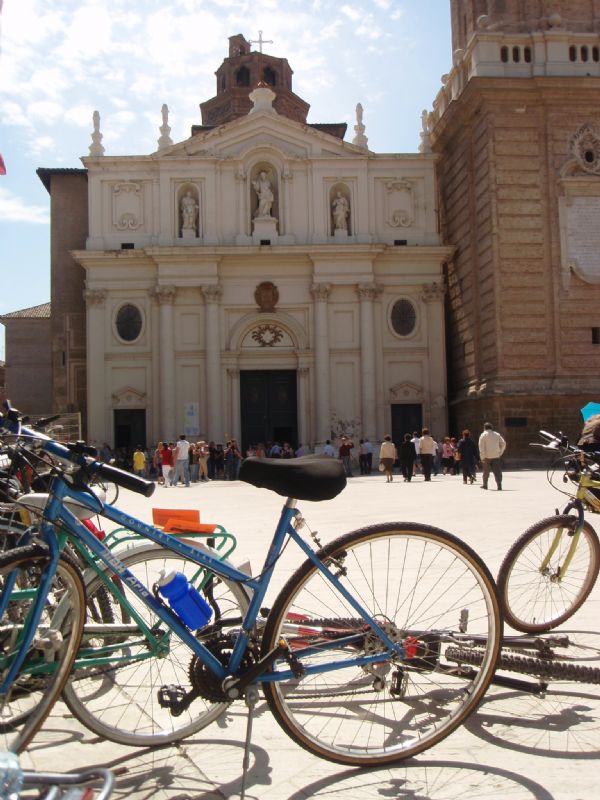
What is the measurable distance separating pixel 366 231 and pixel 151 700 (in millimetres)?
32142

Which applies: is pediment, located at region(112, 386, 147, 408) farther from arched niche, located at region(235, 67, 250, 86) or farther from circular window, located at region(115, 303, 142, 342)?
arched niche, located at region(235, 67, 250, 86)

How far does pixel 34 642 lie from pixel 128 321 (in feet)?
105

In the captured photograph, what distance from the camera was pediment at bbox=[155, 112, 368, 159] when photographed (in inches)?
1358

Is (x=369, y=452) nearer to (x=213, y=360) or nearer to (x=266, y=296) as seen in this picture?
(x=213, y=360)

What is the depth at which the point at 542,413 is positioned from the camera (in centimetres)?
2822

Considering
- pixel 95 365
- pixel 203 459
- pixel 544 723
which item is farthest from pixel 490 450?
pixel 95 365

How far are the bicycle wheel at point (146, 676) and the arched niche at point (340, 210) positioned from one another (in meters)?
31.9

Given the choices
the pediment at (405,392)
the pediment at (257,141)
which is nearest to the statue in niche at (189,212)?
the pediment at (257,141)

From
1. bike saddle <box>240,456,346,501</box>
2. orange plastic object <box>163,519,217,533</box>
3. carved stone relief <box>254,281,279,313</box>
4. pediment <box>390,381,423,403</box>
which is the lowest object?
orange plastic object <box>163,519,217,533</box>

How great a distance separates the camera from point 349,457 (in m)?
30.3

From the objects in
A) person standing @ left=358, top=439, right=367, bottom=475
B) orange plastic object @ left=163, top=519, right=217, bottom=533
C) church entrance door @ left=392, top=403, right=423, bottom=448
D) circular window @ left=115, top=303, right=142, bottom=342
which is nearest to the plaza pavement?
orange plastic object @ left=163, top=519, right=217, bottom=533

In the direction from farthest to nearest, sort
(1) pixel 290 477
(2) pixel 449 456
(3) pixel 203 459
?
1. (2) pixel 449 456
2. (3) pixel 203 459
3. (1) pixel 290 477

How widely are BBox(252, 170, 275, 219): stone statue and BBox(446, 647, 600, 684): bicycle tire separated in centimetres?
3190

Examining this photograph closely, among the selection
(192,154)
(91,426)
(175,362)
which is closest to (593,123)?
(192,154)
